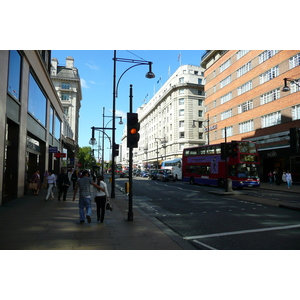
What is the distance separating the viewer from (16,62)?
14.2 metres

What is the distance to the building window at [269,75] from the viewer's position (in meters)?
31.8

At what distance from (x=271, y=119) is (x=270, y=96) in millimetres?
2866

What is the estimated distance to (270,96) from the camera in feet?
108

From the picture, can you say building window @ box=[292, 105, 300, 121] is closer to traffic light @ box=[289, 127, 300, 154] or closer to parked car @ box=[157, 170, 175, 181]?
parked car @ box=[157, 170, 175, 181]

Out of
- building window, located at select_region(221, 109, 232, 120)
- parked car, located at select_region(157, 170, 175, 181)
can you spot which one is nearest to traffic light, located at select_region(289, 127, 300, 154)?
parked car, located at select_region(157, 170, 175, 181)

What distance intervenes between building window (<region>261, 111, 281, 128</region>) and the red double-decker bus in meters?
9.91

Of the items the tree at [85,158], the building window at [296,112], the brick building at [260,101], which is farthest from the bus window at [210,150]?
the tree at [85,158]

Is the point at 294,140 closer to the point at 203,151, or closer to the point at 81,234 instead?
the point at 81,234

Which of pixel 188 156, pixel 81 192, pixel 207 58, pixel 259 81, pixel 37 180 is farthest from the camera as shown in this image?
pixel 207 58

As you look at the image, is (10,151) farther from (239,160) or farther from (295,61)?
(295,61)

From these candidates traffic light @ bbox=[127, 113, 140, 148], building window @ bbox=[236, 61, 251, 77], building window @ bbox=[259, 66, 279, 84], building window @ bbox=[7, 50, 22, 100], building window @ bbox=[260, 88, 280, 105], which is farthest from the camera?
building window @ bbox=[236, 61, 251, 77]

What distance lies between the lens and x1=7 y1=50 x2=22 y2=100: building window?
42.9ft

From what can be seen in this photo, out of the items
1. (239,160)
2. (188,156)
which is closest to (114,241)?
(239,160)

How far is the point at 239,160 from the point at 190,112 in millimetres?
43151
